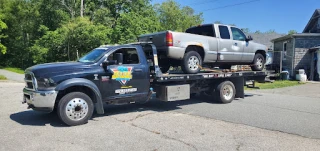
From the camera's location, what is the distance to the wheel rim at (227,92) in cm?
1010

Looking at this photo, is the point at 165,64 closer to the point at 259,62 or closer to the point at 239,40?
the point at 239,40

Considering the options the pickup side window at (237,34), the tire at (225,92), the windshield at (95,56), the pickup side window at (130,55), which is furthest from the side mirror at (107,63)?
the pickup side window at (237,34)

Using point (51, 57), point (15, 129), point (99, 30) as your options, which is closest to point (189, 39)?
point (15, 129)


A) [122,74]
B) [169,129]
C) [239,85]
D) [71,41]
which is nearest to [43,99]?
[122,74]

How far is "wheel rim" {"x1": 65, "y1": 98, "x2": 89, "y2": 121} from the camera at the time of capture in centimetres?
665

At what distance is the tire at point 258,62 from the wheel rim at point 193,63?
10.8ft

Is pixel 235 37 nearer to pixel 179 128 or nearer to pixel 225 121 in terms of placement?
pixel 225 121

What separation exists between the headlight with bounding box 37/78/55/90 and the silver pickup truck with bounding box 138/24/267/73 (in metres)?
3.37

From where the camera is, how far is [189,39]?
8766mm

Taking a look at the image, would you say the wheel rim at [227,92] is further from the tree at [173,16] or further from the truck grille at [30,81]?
the tree at [173,16]

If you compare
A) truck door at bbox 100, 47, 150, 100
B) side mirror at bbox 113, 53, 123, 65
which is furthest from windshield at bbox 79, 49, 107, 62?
side mirror at bbox 113, 53, 123, 65

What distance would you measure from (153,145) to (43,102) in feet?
9.52

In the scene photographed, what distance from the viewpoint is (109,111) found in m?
8.63

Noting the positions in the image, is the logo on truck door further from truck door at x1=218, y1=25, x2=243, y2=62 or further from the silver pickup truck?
truck door at x1=218, y1=25, x2=243, y2=62
